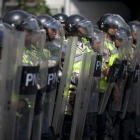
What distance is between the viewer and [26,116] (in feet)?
11.1

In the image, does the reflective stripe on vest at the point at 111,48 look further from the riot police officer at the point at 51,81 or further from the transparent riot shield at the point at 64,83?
the riot police officer at the point at 51,81

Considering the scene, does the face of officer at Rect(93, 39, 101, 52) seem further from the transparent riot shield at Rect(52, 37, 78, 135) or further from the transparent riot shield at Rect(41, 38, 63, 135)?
the transparent riot shield at Rect(41, 38, 63, 135)

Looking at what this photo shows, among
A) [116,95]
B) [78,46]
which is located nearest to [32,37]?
[78,46]

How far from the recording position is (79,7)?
62.0ft

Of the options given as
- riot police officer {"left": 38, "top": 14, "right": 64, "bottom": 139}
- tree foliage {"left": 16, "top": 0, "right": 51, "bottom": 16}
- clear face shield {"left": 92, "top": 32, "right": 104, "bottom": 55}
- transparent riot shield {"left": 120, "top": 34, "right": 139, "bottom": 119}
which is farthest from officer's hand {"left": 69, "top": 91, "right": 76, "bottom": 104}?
tree foliage {"left": 16, "top": 0, "right": 51, "bottom": 16}

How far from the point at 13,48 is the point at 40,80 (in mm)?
588

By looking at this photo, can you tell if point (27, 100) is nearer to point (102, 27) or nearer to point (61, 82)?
point (61, 82)

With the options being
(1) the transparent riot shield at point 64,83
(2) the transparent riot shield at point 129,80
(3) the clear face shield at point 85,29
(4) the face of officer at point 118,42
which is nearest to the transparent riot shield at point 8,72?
(1) the transparent riot shield at point 64,83

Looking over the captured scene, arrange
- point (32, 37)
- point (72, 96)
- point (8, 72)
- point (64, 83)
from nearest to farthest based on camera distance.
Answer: point (8, 72) → point (32, 37) → point (64, 83) → point (72, 96)

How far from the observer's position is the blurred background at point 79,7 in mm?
18767

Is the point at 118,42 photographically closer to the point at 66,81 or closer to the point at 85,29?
the point at 85,29

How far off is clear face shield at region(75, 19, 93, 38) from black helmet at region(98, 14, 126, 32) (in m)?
1.03

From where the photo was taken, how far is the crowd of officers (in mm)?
3230

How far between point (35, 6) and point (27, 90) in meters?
16.6
